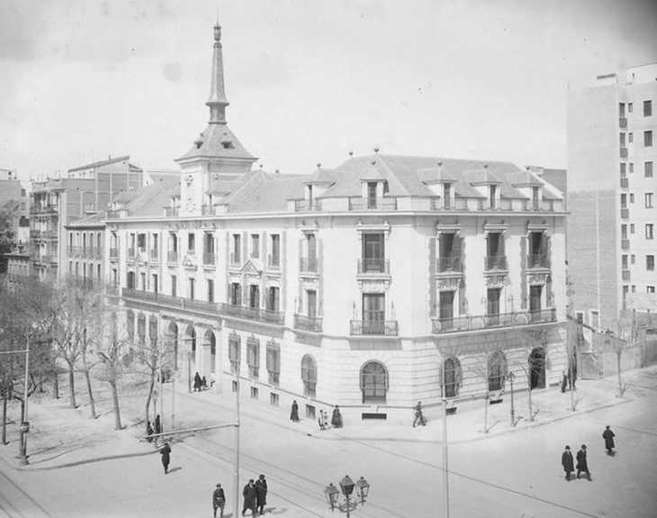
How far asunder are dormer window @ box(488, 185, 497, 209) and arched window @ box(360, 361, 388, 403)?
34.2 ft

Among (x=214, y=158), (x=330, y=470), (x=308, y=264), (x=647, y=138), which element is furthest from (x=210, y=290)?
(x=647, y=138)

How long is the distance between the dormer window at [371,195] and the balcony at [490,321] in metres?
6.19

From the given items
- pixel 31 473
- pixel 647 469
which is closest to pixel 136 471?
pixel 31 473

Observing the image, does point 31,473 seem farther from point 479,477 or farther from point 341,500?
point 479,477

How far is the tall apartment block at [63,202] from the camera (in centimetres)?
7406

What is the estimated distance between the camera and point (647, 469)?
3212cm

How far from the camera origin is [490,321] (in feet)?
140

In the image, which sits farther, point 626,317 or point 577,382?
point 626,317

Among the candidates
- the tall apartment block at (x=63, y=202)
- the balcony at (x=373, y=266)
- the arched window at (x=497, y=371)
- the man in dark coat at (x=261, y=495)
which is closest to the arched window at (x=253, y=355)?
the balcony at (x=373, y=266)

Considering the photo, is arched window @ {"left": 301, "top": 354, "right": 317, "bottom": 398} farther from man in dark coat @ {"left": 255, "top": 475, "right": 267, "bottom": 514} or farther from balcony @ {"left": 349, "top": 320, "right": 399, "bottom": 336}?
man in dark coat @ {"left": 255, "top": 475, "right": 267, "bottom": 514}

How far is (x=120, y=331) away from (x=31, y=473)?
27314mm

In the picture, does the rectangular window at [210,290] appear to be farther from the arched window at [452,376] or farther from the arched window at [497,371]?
the arched window at [497,371]

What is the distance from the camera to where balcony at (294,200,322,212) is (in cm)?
4197

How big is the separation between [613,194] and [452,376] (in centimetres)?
2439
